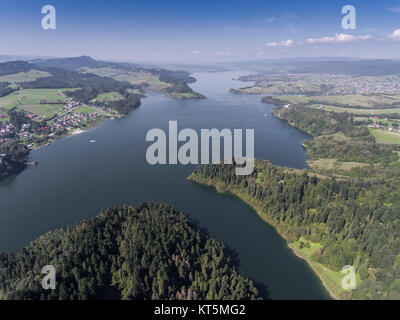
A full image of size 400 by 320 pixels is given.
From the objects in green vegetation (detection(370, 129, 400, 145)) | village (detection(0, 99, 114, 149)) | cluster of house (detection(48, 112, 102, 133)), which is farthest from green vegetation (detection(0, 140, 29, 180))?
green vegetation (detection(370, 129, 400, 145))

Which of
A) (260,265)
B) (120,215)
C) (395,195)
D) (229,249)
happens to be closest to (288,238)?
(260,265)

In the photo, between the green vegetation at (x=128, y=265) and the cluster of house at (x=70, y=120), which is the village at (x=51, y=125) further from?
the green vegetation at (x=128, y=265)

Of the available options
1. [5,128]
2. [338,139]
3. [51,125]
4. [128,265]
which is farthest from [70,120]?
[338,139]

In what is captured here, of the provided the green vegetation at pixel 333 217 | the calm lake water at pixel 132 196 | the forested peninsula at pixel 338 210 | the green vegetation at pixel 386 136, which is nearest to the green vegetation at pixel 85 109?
the calm lake water at pixel 132 196

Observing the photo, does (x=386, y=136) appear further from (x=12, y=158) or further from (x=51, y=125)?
(x=51, y=125)

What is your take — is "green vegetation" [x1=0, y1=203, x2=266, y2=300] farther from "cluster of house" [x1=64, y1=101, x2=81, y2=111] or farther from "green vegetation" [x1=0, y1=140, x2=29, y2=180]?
"cluster of house" [x1=64, y1=101, x2=81, y2=111]

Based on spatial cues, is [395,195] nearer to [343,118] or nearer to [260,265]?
[260,265]
